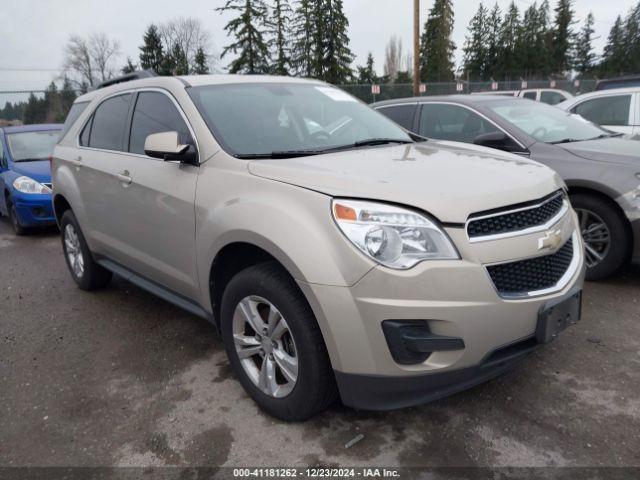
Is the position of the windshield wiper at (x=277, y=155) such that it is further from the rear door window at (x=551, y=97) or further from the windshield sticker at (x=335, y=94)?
the rear door window at (x=551, y=97)

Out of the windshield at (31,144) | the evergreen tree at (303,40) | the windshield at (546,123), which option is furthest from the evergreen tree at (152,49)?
the windshield at (546,123)

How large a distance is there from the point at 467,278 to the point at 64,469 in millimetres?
2034

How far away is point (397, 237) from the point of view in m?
2.10

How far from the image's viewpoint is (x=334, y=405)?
2729 mm

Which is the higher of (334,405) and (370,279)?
(370,279)

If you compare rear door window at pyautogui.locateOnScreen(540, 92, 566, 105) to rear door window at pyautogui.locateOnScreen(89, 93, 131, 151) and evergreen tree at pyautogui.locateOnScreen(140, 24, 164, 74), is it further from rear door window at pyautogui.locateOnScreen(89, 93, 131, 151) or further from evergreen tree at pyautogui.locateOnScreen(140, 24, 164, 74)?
evergreen tree at pyautogui.locateOnScreen(140, 24, 164, 74)

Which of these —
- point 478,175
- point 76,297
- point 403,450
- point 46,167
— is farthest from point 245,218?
point 46,167

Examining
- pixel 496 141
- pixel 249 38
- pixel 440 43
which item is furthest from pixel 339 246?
pixel 440 43

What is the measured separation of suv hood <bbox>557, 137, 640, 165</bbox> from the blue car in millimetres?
6308

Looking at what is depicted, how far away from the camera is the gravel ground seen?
233 centimetres

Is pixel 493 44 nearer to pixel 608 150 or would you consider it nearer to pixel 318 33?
pixel 318 33

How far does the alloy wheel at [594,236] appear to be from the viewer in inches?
165

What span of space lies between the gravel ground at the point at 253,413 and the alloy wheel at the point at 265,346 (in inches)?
8.5

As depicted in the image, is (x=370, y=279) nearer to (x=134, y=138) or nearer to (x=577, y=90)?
(x=134, y=138)
